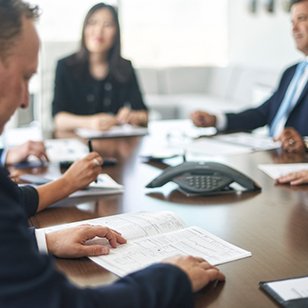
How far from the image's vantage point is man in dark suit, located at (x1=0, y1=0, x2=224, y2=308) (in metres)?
0.54

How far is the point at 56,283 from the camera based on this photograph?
22.1 inches

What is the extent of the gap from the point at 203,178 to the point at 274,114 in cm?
139

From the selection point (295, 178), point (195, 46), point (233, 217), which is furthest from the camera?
point (195, 46)

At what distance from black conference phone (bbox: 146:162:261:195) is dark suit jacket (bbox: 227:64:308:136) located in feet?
3.67

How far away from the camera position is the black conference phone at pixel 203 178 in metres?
1.30

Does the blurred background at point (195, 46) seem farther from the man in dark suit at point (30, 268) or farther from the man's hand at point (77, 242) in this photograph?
the man in dark suit at point (30, 268)

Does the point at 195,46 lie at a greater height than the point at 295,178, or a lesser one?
greater

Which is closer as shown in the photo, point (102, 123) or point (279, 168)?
point (279, 168)

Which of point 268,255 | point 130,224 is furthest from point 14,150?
point 268,255

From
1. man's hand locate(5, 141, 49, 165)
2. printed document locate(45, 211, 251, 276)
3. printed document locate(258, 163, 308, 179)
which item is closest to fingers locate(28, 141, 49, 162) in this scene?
man's hand locate(5, 141, 49, 165)

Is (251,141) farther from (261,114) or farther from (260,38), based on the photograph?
(260,38)

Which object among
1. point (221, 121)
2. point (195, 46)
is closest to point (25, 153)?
point (221, 121)

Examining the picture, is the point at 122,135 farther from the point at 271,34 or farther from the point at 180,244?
the point at 271,34

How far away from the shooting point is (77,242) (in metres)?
0.86
